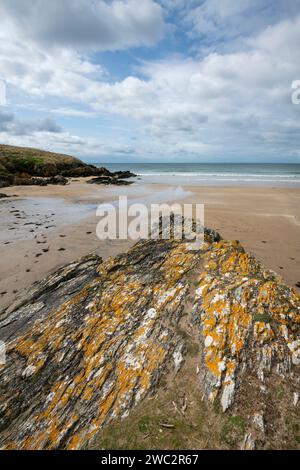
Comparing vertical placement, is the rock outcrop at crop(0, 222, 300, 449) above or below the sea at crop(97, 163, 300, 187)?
below

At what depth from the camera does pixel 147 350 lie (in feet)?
11.7

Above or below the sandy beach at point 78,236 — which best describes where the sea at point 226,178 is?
above

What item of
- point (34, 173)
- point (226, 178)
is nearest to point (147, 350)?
point (34, 173)

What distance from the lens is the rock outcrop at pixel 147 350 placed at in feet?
9.48

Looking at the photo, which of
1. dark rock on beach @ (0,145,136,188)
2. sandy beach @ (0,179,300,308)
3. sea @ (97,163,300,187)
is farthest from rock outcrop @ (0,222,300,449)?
sea @ (97,163,300,187)

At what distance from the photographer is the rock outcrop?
114 inches

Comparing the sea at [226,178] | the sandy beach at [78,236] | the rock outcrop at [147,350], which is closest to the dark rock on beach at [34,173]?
the sea at [226,178]

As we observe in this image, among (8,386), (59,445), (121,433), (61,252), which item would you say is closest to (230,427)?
(121,433)

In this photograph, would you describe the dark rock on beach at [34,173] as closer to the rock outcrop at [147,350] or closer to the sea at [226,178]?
the sea at [226,178]

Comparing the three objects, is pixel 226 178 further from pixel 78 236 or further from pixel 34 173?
pixel 78 236

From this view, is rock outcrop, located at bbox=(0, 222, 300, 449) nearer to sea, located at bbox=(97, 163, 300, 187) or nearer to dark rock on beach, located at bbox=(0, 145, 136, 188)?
dark rock on beach, located at bbox=(0, 145, 136, 188)

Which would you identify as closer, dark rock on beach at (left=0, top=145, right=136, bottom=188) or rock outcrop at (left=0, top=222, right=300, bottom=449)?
rock outcrop at (left=0, top=222, right=300, bottom=449)

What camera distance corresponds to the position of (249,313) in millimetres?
3748

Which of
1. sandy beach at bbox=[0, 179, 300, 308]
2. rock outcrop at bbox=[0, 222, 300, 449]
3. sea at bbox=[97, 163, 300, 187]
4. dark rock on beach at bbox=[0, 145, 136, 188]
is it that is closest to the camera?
rock outcrop at bbox=[0, 222, 300, 449]
